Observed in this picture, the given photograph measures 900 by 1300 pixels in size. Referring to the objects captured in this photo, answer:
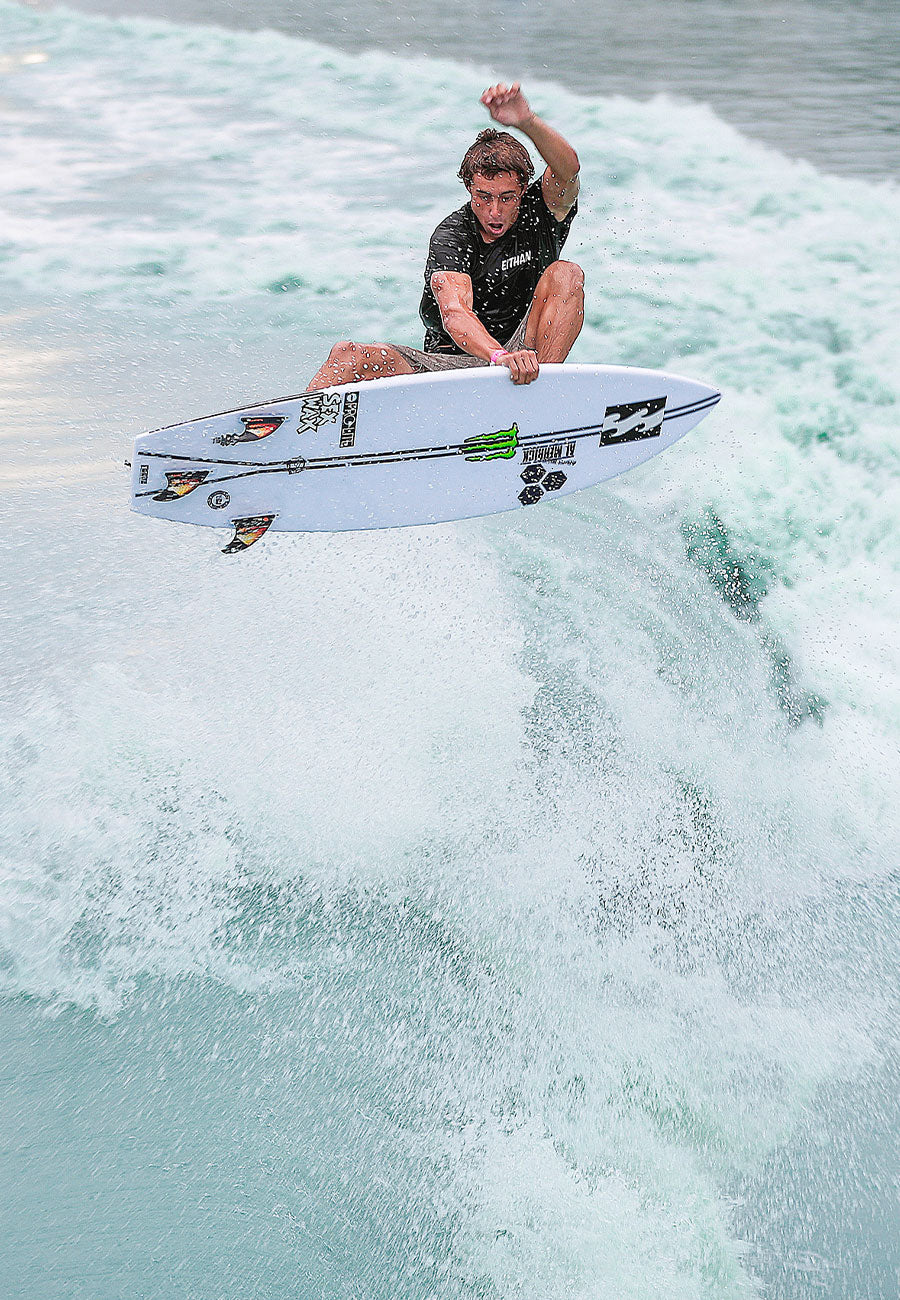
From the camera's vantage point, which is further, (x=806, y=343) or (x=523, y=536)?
(x=806, y=343)

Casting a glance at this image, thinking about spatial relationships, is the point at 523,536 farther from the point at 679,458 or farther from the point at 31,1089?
the point at 31,1089

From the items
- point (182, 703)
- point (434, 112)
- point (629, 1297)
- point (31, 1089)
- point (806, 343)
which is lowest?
point (629, 1297)

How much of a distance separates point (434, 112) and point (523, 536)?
8.34 m

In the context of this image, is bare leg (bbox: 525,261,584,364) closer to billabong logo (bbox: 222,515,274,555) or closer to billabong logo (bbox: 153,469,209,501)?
billabong logo (bbox: 222,515,274,555)

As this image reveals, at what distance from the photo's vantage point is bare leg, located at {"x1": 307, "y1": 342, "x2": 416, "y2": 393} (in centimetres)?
404

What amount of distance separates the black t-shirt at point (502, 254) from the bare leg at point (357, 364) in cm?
28

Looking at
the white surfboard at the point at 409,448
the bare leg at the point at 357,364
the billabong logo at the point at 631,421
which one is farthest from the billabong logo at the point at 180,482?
the billabong logo at the point at 631,421

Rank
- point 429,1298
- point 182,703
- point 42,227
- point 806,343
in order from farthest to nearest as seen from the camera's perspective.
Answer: point 42,227 → point 806,343 → point 182,703 → point 429,1298

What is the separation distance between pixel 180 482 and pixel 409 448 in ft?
2.84

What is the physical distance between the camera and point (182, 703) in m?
5.14

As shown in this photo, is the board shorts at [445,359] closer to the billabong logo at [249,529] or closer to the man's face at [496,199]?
the man's face at [496,199]

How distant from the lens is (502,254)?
4.04 m

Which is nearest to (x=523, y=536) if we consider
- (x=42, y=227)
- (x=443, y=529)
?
(x=443, y=529)

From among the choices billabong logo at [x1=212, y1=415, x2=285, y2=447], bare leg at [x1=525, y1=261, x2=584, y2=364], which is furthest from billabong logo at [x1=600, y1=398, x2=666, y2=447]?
billabong logo at [x1=212, y1=415, x2=285, y2=447]
